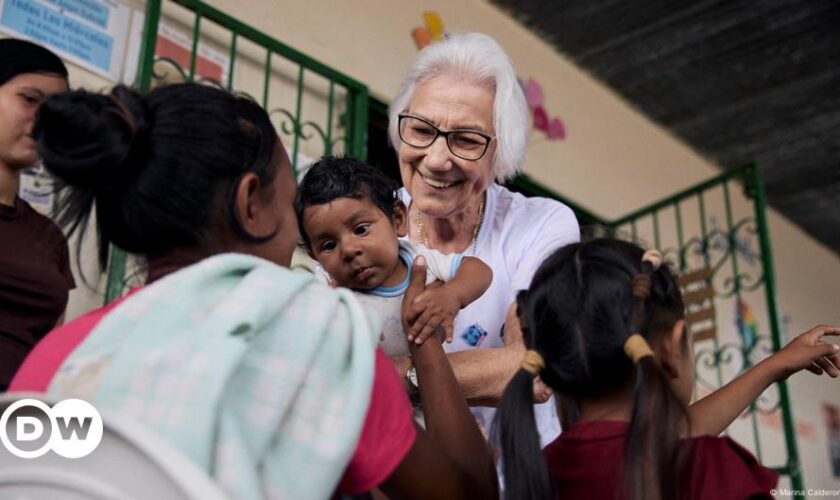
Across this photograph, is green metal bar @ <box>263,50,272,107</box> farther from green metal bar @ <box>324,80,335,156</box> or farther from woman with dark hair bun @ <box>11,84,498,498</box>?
woman with dark hair bun @ <box>11,84,498,498</box>

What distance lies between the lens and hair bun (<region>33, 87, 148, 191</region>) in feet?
3.47

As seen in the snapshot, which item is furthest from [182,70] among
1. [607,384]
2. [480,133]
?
[607,384]

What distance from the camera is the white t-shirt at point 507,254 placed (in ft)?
6.40

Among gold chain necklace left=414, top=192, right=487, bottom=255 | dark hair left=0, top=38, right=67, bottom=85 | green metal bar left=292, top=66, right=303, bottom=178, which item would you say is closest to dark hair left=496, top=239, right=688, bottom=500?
gold chain necklace left=414, top=192, right=487, bottom=255

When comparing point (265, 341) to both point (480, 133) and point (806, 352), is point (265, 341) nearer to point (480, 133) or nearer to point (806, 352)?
point (806, 352)

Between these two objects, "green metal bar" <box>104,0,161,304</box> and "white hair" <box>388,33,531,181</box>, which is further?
"green metal bar" <box>104,0,161,304</box>

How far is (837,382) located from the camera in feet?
22.0

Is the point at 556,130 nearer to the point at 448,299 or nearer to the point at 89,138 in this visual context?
the point at 448,299

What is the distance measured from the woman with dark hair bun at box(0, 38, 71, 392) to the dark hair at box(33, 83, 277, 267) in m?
0.73

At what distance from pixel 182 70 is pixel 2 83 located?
3.19 feet

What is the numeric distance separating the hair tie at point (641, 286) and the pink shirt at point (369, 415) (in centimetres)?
45

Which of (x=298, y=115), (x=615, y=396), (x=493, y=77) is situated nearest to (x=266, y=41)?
(x=298, y=115)

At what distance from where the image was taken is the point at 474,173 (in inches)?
83.4

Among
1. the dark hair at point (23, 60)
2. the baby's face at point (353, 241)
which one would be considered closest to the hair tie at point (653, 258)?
the baby's face at point (353, 241)
